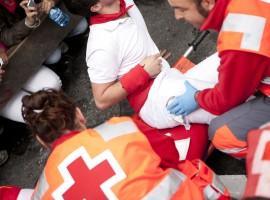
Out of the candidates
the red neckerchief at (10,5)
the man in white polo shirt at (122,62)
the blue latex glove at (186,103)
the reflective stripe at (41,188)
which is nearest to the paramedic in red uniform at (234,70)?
the blue latex glove at (186,103)

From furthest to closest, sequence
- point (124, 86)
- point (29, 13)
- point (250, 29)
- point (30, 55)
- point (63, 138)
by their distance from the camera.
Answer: point (30, 55) < point (29, 13) < point (124, 86) < point (63, 138) < point (250, 29)

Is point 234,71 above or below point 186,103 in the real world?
above

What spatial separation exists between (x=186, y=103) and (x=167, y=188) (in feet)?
1.72

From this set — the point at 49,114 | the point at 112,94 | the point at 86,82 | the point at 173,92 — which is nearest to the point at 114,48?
the point at 112,94

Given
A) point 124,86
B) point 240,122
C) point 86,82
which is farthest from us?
point 86,82

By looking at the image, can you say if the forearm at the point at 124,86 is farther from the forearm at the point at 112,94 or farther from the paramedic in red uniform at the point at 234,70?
the paramedic in red uniform at the point at 234,70

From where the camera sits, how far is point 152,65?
7.60 ft

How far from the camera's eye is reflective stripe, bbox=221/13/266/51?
171cm

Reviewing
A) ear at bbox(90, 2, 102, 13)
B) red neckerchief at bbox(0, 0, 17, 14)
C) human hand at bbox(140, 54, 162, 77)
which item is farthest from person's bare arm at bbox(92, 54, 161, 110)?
red neckerchief at bbox(0, 0, 17, 14)

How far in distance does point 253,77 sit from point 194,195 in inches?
18.1

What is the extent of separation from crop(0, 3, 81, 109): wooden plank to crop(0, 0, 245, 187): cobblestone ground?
36cm

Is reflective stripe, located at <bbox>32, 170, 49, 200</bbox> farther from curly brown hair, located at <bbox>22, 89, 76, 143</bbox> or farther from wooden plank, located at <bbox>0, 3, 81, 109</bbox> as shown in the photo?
wooden plank, located at <bbox>0, 3, 81, 109</bbox>

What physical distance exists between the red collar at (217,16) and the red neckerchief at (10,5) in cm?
119

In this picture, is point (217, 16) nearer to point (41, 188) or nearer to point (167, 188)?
point (167, 188)
